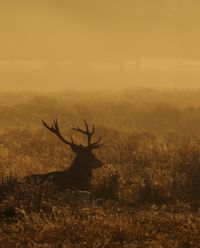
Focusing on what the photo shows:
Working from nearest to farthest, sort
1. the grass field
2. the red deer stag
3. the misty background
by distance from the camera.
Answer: the grass field, the red deer stag, the misty background

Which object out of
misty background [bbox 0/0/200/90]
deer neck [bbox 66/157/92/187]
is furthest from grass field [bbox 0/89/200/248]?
misty background [bbox 0/0/200/90]

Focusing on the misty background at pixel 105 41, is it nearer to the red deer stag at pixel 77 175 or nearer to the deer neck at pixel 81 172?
the red deer stag at pixel 77 175

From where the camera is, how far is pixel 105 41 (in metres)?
72.5

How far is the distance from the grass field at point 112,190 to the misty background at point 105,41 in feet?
145

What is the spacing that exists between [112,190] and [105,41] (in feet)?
206

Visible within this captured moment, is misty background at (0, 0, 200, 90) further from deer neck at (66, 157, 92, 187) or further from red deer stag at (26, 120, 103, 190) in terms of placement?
deer neck at (66, 157, 92, 187)

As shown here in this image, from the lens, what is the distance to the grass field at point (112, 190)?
24.6ft

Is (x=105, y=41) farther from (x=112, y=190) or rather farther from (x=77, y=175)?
(x=112, y=190)

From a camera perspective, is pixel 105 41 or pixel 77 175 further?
pixel 105 41

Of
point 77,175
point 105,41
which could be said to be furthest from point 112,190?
point 105,41

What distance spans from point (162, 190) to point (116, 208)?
1427 mm

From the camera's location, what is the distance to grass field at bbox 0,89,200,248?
295 inches

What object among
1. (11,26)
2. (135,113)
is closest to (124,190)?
(135,113)

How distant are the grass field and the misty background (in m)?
44.1
